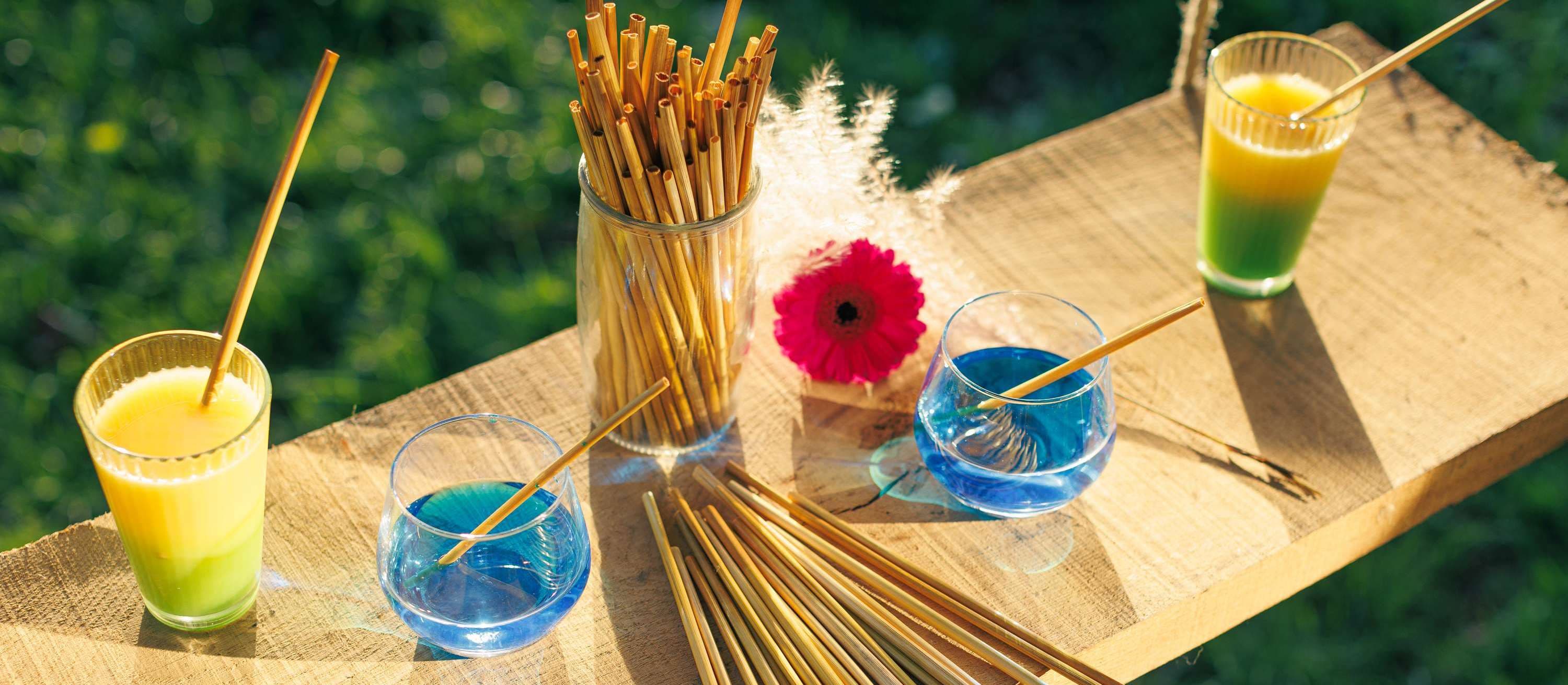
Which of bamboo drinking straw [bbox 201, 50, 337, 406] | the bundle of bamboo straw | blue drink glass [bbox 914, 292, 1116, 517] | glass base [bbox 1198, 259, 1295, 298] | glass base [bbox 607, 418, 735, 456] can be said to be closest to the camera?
bamboo drinking straw [bbox 201, 50, 337, 406]

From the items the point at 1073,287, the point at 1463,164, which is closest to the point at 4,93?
the point at 1073,287

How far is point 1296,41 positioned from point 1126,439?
1.47 ft

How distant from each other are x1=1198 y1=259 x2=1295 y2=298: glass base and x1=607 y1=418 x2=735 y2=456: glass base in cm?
54

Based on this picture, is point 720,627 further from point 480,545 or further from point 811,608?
point 480,545

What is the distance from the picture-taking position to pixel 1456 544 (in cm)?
192

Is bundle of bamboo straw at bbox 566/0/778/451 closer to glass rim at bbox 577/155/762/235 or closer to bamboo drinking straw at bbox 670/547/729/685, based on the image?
glass rim at bbox 577/155/762/235

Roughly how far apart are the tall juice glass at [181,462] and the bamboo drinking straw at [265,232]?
0.06 ft

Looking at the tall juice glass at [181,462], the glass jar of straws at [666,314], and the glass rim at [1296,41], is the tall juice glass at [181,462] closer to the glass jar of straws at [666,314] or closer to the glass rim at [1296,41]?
the glass jar of straws at [666,314]

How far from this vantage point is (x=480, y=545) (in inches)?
38.3

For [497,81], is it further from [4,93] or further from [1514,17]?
[1514,17]

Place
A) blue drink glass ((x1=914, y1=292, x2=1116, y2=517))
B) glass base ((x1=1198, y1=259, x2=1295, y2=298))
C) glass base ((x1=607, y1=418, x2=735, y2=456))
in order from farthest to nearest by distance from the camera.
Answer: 1. glass base ((x1=1198, y1=259, x2=1295, y2=298))
2. glass base ((x1=607, y1=418, x2=735, y2=456))
3. blue drink glass ((x1=914, y1=292, x2=1116, y2=517))

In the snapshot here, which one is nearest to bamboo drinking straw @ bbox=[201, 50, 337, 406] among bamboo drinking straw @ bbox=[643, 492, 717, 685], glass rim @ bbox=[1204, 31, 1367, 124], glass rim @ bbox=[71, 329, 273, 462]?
glass rim @ bbox=[71, 329, 273, 462]

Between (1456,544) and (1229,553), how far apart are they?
0.98 meters

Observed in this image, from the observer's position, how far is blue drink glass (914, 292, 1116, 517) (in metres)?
1.07
